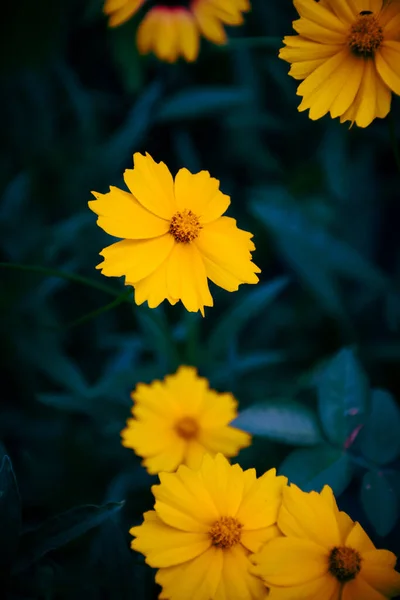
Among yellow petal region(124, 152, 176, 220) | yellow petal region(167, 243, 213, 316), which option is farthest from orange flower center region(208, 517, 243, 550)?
yellow petal region(124, 152, 176, 220)

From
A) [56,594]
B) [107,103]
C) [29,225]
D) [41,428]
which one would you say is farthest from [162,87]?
[56,594]

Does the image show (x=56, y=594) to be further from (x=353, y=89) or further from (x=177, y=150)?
(x=177, y=150)

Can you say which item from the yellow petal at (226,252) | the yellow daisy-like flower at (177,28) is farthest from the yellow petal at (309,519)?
the yellow daisy-like flower at (177,28)

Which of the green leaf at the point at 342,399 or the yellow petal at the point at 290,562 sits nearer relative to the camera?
the yellow petal at the point at 290,562

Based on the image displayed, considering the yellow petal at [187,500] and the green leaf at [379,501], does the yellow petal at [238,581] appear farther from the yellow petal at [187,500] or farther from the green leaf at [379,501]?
the green leaf at [379,501]

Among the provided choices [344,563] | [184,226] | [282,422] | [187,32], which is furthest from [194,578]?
[187,32]

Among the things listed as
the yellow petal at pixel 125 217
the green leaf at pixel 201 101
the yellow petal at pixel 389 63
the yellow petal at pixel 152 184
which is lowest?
the yellow petal at pixel 125 217
